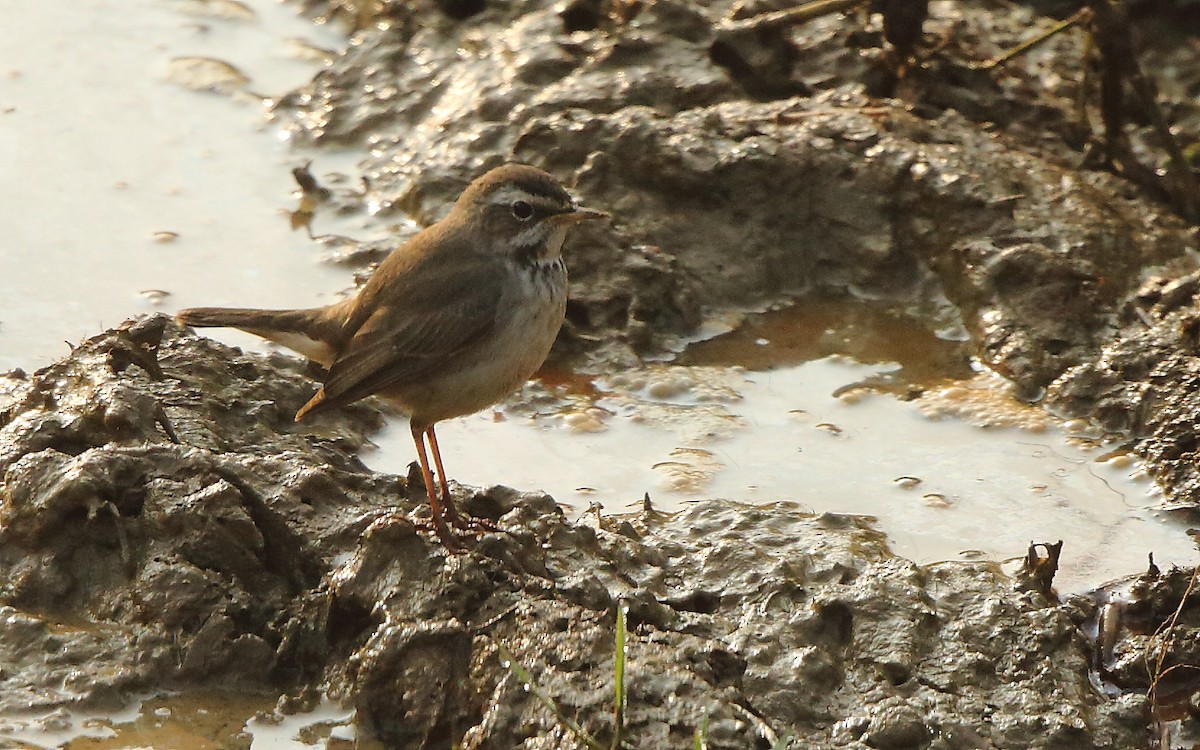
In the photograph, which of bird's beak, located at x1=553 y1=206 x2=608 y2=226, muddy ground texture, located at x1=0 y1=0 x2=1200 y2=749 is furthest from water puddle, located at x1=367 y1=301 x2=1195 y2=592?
bird's beak, located at x1=553 y1=206 x2=608 y2=226

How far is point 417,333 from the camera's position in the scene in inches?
232

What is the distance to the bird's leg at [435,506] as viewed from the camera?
5242 millimetres

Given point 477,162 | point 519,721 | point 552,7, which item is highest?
point 552,7

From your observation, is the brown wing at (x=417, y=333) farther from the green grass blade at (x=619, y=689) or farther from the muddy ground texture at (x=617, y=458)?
the green grass blade at (x=619, y=689)

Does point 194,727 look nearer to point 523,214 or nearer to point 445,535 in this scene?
point 445,535

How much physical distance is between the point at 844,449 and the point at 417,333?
2.11m

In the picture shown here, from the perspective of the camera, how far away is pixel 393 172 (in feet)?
29.2

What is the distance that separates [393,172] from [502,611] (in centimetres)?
455

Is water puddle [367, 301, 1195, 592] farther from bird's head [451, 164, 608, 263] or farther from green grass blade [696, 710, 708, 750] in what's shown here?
green grass blade [696, 710, 708, 750]

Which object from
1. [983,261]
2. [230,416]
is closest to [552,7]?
[983,261]

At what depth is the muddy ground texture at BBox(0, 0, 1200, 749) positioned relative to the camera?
4906 mm

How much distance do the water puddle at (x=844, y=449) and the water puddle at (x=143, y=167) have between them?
5.59 feet

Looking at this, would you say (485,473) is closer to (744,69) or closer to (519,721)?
(519,721)

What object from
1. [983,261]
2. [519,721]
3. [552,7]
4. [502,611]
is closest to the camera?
[519,721]
